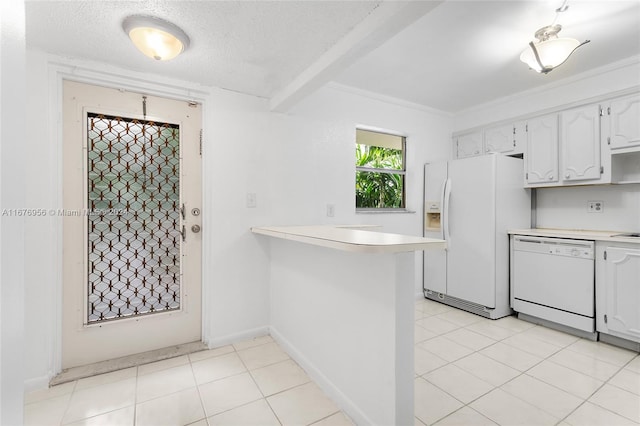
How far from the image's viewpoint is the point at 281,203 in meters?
2.74

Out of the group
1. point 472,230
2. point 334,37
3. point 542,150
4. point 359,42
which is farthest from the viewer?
point 472,230

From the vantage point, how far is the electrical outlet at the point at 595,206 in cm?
293

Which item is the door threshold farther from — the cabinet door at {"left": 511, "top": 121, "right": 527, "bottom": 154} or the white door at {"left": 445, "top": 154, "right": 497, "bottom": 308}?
the cabinet door at {"left": 511, "top": 121, "right": 527, "bottom": 154}

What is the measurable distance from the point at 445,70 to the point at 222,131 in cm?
213

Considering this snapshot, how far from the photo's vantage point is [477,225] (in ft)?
10.4

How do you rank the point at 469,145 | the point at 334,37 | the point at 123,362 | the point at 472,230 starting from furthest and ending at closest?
1. the point at 469,145
2. the point at 472,230
3. the point at 123,362
4. the point at 334,37

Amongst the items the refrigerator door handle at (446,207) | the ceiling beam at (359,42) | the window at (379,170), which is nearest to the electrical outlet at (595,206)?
the refrigerator door handle at (446,207)

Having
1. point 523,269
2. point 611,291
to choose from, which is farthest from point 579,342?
point 523,269

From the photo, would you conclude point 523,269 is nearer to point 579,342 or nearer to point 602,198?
point 579,342

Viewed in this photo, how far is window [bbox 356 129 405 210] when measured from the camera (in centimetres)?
346

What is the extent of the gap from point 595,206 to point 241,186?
3524 mm

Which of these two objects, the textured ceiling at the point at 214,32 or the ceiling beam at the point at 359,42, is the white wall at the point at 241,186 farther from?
the ceiling beam at the point at 359,42

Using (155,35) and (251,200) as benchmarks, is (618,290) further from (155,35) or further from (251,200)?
(155,35)

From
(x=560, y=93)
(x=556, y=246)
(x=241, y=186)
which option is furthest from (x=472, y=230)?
(x=241, y=186)
